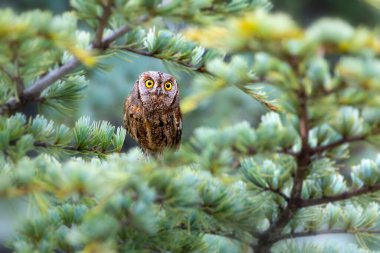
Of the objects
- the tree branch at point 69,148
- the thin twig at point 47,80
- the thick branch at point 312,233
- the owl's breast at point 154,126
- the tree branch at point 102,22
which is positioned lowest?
the owl's breast at point 154,126

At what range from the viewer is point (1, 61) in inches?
54.2

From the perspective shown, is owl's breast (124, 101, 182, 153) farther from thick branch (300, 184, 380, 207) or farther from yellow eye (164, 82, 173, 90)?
thick branch (300, 184, 380, 207)

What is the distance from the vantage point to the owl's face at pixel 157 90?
3.28m

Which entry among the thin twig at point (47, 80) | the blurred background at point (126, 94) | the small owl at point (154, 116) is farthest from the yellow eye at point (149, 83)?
the blurred background at point (126, 94)

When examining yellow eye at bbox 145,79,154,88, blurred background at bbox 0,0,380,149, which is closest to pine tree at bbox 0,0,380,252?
yellow eye at bbox 145,79,154,88

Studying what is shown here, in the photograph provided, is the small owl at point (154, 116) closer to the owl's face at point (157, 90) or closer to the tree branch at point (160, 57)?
the owl's face at point (157, 90)

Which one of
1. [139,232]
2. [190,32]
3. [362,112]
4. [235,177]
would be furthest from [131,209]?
[362,112]

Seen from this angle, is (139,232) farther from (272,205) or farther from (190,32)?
(190,32)

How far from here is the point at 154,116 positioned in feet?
10.8

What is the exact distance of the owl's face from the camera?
3279 millimetres

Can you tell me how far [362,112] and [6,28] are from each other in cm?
66

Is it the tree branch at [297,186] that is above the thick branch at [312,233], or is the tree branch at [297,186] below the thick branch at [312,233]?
above

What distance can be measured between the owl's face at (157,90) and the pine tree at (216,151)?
157cm

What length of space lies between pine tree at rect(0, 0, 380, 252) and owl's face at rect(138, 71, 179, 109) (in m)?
1.57
